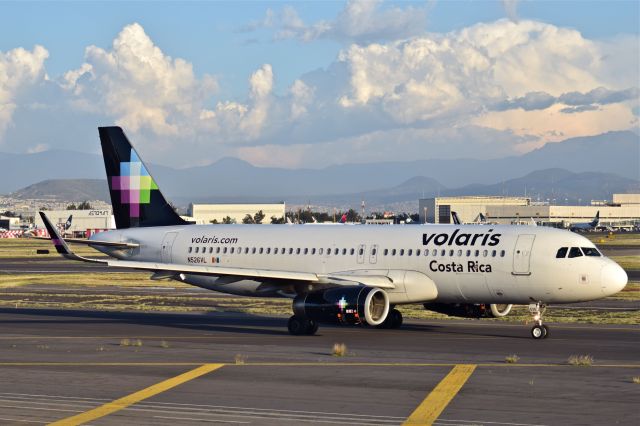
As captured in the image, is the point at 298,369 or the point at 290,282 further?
the point at 290,282

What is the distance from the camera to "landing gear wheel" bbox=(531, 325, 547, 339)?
115 feet

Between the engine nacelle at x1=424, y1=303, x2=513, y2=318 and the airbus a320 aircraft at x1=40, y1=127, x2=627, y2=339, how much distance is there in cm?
4

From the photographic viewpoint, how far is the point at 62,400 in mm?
22641

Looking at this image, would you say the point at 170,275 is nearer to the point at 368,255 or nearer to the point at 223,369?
the point at 368,255

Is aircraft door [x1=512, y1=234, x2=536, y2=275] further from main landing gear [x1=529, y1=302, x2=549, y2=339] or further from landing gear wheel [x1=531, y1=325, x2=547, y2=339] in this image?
landing gear wheel [x1=531, y1=325, x2=547, y2=339]

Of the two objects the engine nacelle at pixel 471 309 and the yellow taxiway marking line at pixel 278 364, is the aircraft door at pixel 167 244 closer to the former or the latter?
the engine nacelle at pixel 471 309

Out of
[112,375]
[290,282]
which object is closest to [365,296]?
[290,282]

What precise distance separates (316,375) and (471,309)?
1391 cm

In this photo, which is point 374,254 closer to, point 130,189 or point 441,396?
point 130,189

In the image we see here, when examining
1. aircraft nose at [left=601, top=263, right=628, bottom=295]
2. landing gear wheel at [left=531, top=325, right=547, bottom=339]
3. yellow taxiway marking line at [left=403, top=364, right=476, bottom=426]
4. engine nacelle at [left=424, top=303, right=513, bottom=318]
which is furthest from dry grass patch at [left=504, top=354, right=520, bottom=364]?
engine nacelle at [left=424, top=303, right=513, bottom=318]

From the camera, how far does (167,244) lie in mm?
44750

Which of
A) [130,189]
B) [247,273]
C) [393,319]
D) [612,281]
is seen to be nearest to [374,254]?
[393,319]

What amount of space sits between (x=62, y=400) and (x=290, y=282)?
16468 millimetres

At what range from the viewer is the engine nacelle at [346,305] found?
3553 centimetres
